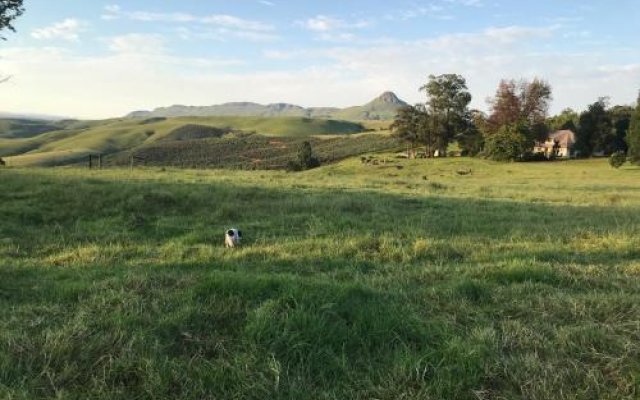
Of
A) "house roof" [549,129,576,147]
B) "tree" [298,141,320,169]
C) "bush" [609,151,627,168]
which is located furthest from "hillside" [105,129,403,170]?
"bush" [609,151,627,168]

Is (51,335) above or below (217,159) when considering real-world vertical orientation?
above

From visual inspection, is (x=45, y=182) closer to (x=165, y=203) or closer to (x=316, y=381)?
(x=165, y=203)

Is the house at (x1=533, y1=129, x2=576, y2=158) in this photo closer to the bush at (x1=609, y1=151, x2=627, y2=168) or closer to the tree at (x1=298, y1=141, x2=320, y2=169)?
the bush at (x1=609, y1=151, x2=627, y2=168)

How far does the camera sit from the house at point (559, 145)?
83.8 metres

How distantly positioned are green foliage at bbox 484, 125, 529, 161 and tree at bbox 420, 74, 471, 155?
12.5m

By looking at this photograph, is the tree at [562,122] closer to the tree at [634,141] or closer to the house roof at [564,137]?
the house roof at [564,137]

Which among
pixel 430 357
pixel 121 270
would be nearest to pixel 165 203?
pixel 121 270

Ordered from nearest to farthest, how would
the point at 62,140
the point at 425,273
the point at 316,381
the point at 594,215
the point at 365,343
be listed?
the point at 316,381, the point at 365,343, the point at 425,273, the point at 594,215, the point at 62,140

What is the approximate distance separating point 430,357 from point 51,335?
3337 millimetres

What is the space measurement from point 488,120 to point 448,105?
651cm

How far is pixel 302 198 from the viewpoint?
62.5 ft

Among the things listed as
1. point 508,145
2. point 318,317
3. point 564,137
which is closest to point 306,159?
point 508,145

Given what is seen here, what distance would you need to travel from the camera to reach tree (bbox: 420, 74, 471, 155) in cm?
8643

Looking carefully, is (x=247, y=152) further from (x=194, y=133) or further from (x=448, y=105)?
(x=194, y=133)
